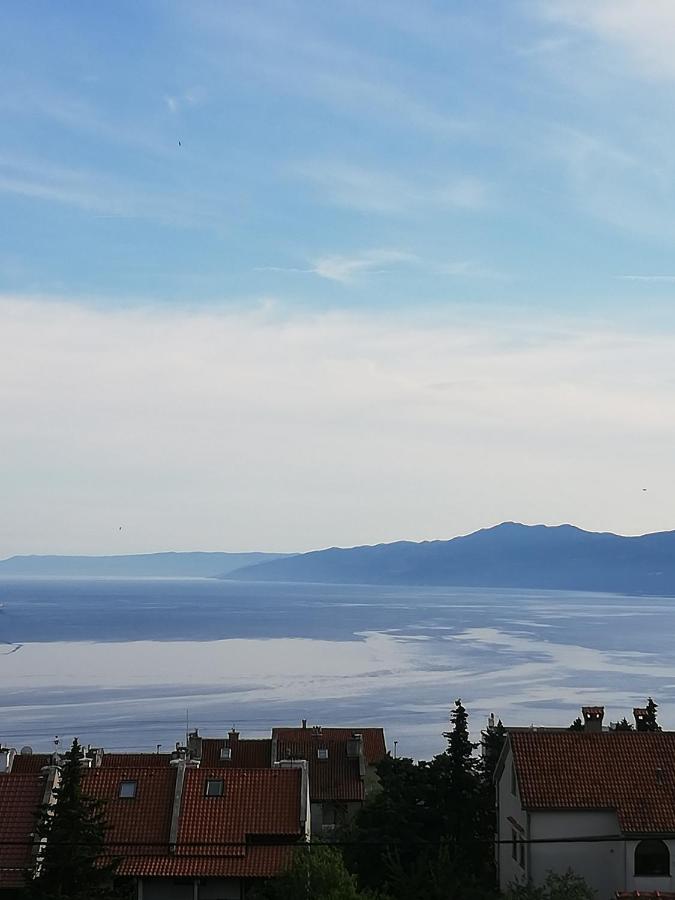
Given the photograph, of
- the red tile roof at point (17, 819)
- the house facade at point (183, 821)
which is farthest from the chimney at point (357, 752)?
the red tile roof at point (17, 819)

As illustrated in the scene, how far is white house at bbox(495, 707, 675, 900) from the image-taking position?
1109 inches

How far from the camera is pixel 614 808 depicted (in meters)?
29.0

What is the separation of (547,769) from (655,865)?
3.52 metres

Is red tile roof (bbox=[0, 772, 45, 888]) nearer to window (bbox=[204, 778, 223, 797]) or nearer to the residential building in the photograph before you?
window (bbox=[204, 778, 223, 797])

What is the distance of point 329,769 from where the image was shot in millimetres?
47188

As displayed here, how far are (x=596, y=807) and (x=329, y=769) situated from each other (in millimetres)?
19791

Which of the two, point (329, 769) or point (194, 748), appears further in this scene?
point (194, 748)

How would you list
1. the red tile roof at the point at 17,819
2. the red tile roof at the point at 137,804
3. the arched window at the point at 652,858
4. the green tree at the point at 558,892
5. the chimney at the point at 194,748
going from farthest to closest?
the chimney at the point at 194,748
the red tile roof at the point at 137,804
the red tile roof at the point at 17,819
the arched window at the point at 652,858
the green tree at the point at 558,892

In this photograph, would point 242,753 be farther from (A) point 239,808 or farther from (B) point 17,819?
(B) point 17,819

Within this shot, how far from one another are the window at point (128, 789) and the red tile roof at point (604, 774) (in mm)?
10695

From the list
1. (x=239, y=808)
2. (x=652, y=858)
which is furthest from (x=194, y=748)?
(x=652, y=858)

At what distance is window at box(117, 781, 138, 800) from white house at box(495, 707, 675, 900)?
1039cm

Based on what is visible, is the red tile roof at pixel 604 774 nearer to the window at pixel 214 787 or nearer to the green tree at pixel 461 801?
the green tree at pixel 461 801

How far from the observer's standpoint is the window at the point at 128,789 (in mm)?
33312
